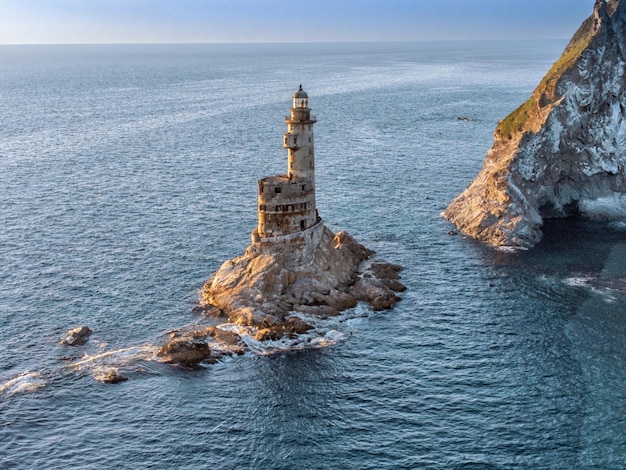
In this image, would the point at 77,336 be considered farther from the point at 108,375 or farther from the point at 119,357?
the point at 108,375

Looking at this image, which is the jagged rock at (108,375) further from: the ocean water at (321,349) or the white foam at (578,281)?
the white foam at (578,281)

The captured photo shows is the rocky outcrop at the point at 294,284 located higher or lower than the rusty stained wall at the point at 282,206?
lower

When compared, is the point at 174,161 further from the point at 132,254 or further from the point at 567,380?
the point at 567,380

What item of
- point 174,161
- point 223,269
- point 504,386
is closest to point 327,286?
point 223,269

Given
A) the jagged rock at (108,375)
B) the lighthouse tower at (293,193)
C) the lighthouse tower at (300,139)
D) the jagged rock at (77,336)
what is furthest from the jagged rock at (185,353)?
the lighthouse tower at (300,139)

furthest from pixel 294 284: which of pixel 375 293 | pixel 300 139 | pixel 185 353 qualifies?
pixel 185 353

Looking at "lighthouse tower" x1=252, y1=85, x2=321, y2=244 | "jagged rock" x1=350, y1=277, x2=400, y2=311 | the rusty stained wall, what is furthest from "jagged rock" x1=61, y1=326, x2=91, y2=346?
"jagged rock" x1=350, y1=277, x2=400, y2=311

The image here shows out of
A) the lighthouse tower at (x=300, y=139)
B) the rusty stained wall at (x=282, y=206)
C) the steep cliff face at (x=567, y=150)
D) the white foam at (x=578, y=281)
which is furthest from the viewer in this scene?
the steep cliff face at (x=567, y=150)
